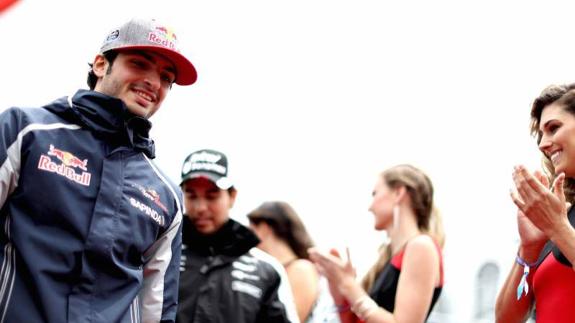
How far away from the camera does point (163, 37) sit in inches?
124

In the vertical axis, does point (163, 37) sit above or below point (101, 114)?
above

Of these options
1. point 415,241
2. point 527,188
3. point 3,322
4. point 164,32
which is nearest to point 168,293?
point 3,322

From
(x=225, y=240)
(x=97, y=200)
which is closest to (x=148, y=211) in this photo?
(x=97, y=200)

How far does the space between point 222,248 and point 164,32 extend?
161cm

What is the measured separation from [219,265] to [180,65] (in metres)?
1.44

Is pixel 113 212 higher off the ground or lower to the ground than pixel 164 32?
lower

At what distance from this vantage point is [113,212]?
2910 millimetres

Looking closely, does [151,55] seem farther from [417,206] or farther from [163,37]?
[417,206]

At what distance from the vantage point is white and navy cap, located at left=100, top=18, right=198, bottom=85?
3.12m

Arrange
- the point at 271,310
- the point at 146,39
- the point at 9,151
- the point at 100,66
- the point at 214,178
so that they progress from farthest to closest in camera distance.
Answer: the point at 214,178 < the point at 271,310 < the point at 100,66 < the point at 146,39 < the point at 9,151

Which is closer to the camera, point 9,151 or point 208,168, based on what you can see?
point 9,151

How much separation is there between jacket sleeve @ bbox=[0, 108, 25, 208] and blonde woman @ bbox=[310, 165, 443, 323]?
196cm

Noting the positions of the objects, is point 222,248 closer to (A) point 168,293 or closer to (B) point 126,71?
(A) point 168,293

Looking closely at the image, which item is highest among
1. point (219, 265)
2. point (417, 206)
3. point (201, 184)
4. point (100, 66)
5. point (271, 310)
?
point (100, 66)
